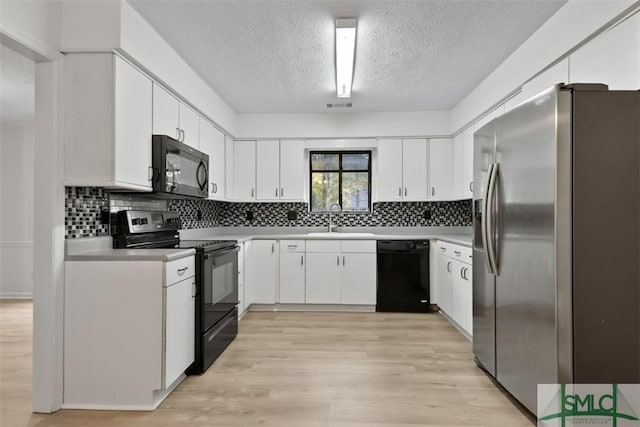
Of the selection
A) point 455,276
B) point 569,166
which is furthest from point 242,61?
point 455,276

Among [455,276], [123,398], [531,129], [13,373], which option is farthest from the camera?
[455,276]

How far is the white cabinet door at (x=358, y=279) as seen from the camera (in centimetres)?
432

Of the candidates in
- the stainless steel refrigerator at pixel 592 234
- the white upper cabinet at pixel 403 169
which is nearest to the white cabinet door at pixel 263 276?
the white upper cabinet at pixel 403 169

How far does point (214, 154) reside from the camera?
4004 mm

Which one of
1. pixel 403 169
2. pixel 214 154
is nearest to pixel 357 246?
pixel 403 169

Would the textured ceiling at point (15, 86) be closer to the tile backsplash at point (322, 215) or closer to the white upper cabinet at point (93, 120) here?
the white upper cabinet at point (93, 120)

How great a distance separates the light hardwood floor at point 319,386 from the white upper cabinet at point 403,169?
66.4 inches

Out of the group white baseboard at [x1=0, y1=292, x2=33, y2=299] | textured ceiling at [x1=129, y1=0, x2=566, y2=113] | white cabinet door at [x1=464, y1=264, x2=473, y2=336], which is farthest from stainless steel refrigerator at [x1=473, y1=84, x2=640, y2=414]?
white baseboard at [x1=0, y1=292, x2=33, y2=299]

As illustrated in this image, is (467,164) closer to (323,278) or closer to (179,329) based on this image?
(323,278)

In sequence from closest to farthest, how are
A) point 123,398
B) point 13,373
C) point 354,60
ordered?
point 123,398
point 13,373
point 354,60

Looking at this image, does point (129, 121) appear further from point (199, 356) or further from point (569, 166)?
point (569, 166)

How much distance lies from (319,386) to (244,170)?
3.02 m

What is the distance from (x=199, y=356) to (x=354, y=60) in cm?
251

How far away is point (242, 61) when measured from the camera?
10.2 ft
